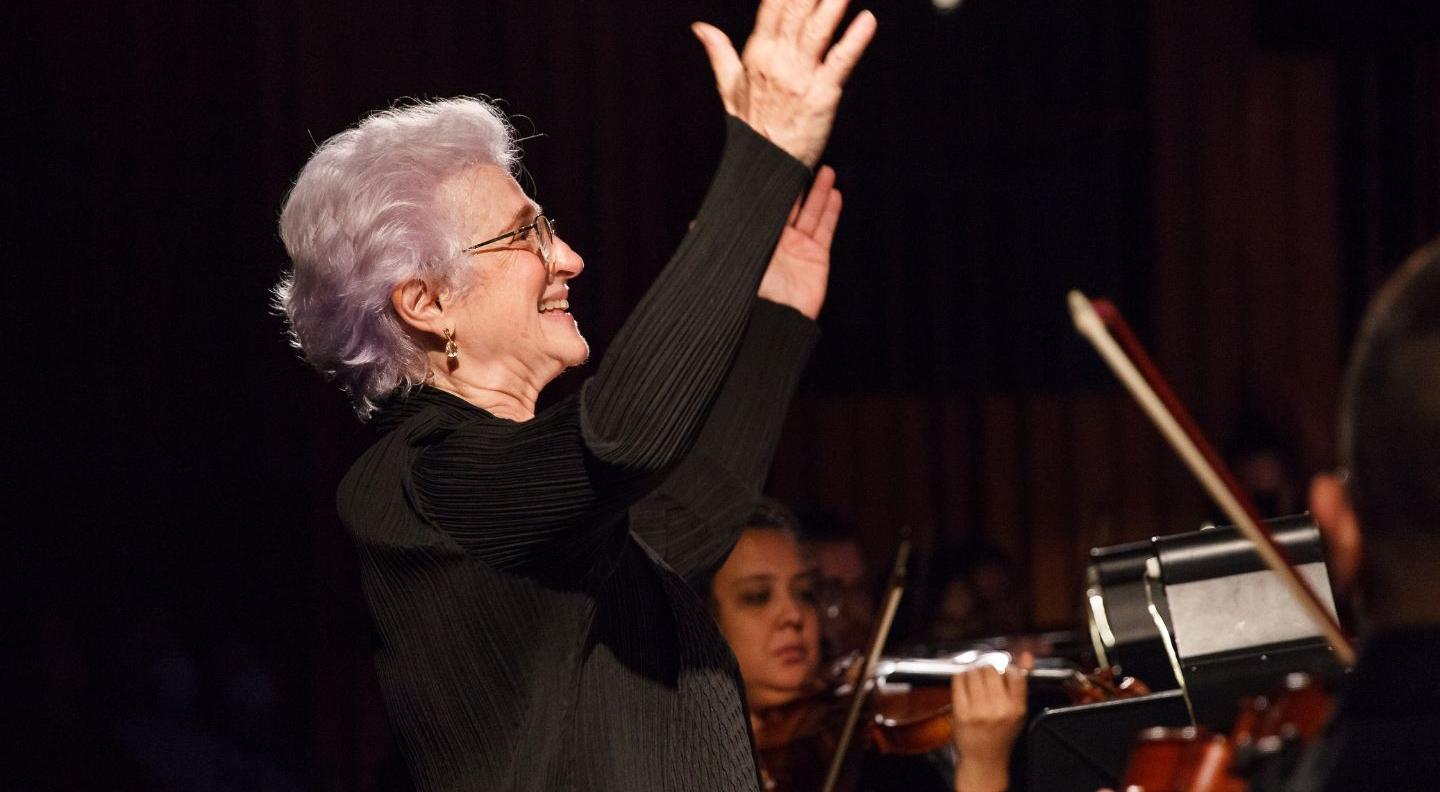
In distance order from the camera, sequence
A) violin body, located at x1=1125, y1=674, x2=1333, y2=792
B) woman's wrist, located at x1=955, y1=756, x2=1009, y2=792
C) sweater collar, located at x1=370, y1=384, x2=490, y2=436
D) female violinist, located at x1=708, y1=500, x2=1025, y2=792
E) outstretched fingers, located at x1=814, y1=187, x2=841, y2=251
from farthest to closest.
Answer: female violinist, located at x1=708, y1=500, x2=1025, y2=792
woman's wrist, located at x1=955, y1=756, x2=1009, y2=792
outstretched fingers, located at x1=814, y1=187, x2=841, y2=251
sweater collar, located at x1=370, y1=384, x2=490, y2=436
violin body, located at x1=1125, y1=674, x2=1333, y2=792

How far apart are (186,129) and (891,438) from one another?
280cm

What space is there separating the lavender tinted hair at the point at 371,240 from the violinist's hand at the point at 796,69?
1.27 feet

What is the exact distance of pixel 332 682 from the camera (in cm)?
457

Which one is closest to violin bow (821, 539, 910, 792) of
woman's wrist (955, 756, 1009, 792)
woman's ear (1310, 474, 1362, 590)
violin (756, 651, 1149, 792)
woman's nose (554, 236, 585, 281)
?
violin (756, 651, 1149, 792)

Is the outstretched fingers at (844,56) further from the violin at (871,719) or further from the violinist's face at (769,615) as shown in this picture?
the violinist's face at (769,615)

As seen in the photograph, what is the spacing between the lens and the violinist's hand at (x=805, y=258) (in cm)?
172

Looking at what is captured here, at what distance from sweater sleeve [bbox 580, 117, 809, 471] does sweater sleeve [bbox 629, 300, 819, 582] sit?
0.47 meters

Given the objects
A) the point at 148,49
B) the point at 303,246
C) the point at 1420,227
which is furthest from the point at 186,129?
the point at 1420,227

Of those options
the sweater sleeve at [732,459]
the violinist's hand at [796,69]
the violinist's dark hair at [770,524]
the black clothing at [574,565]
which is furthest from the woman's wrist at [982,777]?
the violinist's hand at [796,69]

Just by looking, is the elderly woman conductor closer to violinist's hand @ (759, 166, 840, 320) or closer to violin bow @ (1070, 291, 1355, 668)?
violinist's hand @ (759, 166, 840, 320)

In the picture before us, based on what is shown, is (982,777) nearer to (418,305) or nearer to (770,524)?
(770,524)

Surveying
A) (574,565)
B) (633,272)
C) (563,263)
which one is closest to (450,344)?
(563,263)

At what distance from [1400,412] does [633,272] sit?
4.46m

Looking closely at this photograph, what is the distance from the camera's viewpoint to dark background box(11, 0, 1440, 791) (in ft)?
13.8
